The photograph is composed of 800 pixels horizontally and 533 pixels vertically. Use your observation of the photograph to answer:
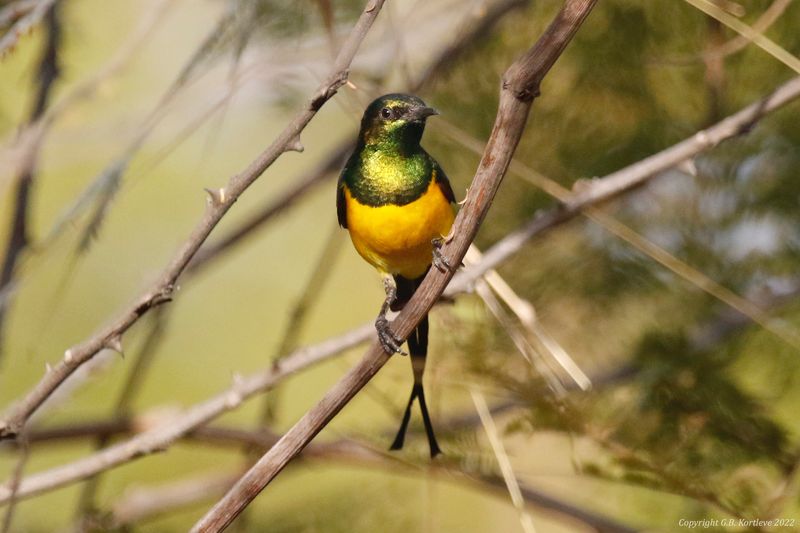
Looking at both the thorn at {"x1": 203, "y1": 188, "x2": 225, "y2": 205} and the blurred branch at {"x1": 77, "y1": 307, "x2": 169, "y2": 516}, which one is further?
the blurred branch at {"x1": 77, "y1": 307, "x2": 169, "y2": 516}

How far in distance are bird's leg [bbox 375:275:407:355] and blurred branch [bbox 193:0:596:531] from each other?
2 cm

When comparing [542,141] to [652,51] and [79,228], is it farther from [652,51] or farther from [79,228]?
[79,228]

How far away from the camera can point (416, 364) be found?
52.4 inches

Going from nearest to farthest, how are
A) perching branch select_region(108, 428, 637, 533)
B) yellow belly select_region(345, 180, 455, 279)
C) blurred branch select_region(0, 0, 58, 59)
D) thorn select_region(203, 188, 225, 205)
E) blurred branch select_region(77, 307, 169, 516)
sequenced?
thorn select_region(203, 188, 225, 205), blurred branch select_region(0, 0, 58, 59), yellow belly select_region(345, 180, 455, 279), perching branch select_region(108, 428, 637, 533), blurred branch select_region(77, 307, 169, 516)

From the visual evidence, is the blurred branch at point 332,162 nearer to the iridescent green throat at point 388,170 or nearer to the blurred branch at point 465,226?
the iridescent green throat at point 388,170

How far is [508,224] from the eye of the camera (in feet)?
7.07

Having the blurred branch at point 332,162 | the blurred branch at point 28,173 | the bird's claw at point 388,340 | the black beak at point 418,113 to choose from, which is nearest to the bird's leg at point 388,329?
the bird's claw at point 388,340

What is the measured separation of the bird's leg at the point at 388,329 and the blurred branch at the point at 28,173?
2.25 ft

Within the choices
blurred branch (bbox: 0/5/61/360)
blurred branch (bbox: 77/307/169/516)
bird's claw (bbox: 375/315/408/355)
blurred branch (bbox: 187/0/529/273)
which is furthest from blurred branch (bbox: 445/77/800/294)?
blurred branch (bbox: 0/5/61/360)

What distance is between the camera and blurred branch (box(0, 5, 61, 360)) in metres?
1.77

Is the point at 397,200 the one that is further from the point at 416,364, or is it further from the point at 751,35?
the point at 751,35

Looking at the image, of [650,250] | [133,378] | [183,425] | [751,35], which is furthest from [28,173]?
[751,35]

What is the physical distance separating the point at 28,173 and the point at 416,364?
87 cm

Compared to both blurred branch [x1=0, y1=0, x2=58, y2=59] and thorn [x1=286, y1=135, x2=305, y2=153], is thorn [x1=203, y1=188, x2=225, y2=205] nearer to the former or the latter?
thorn [x1=286, y1=135, x2=305, y2=153]
